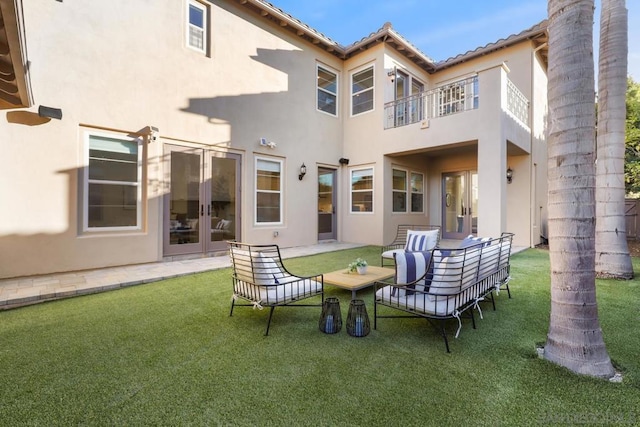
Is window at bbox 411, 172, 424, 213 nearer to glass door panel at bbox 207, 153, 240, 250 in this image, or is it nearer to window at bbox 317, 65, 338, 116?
window at bbox 317, 65, 338, 116

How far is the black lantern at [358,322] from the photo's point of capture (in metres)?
3.32

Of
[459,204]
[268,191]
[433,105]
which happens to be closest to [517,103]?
[433,105]

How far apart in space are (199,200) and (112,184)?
180 cm

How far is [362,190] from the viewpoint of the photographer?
1073 cm

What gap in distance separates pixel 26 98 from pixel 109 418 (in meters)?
4.97

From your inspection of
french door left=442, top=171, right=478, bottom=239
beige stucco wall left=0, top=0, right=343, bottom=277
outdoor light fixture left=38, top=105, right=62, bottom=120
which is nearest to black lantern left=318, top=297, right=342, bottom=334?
beige stucco wall left=0, top=0, right=343, bottom=277

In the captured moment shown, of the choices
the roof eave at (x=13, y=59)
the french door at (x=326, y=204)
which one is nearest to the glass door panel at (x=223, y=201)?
the french door at (x=326, y=204)

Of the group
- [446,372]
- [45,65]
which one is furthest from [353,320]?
[45,65]

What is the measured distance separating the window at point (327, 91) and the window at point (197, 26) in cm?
393

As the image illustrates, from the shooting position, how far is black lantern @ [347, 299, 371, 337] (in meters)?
3.32

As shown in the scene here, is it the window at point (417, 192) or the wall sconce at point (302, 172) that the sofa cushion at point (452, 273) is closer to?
the wall sconce at point (302, 172)

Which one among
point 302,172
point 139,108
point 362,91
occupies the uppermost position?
point 362,91

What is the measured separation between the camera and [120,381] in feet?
8.18

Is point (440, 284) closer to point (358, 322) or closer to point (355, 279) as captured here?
point (358, 322)
